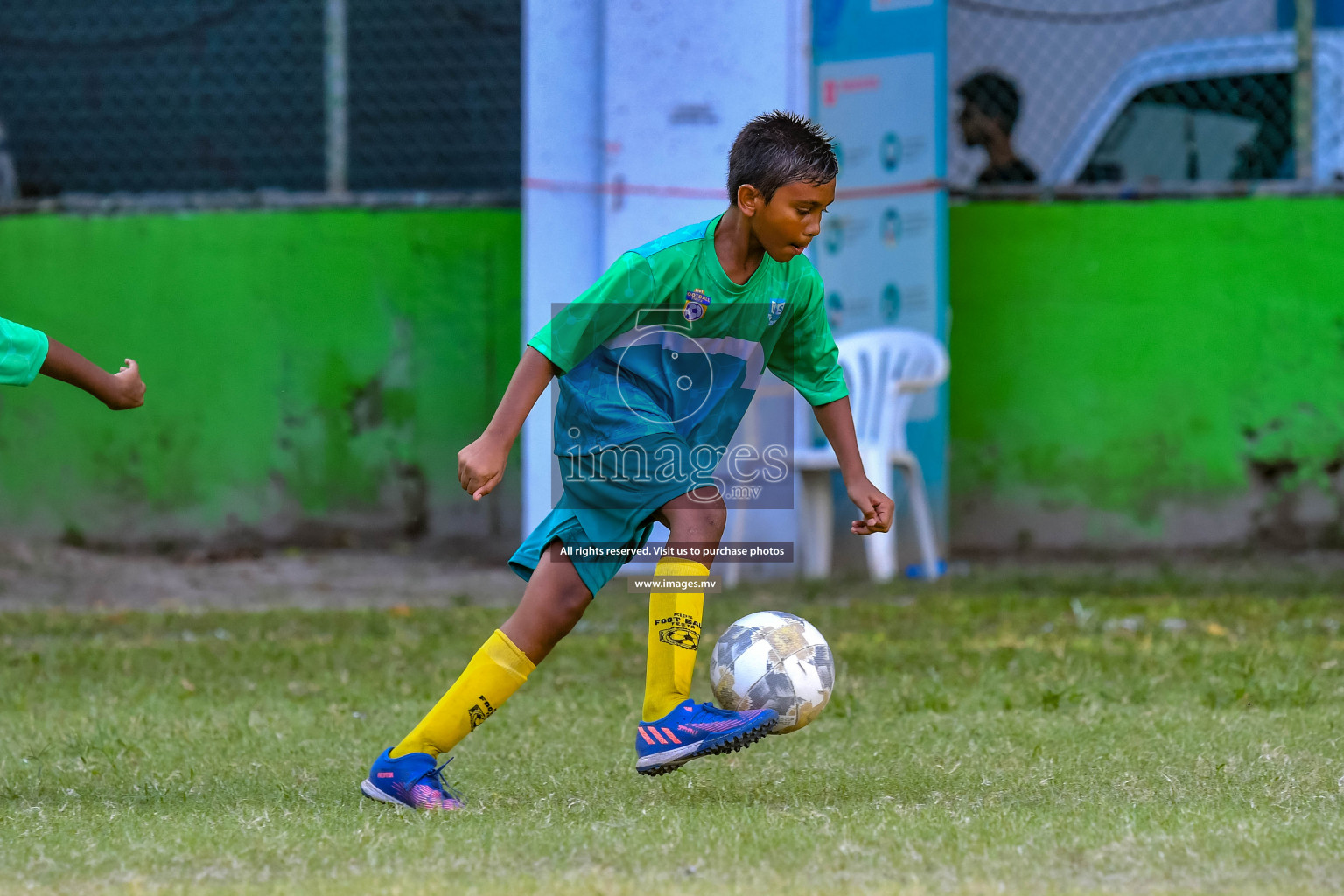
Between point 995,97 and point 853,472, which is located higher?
point 995,97

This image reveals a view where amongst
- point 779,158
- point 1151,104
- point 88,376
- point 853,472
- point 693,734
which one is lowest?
point 693,734

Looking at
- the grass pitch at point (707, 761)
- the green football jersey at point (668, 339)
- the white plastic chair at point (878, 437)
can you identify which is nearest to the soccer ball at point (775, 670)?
the grass pitch at point (707, 761)

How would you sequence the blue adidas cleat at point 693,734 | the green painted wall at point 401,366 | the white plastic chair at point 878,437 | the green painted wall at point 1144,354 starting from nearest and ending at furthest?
1. the blue adidas cleat at point 693,734
2. the white plastic chair at point 878,437
3. the green painted wall at point 1144,354
4. the green painted wall at point 401,366

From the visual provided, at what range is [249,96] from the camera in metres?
8.95

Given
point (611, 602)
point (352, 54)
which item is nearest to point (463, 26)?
point (352, 54)

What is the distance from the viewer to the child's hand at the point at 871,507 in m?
3.58

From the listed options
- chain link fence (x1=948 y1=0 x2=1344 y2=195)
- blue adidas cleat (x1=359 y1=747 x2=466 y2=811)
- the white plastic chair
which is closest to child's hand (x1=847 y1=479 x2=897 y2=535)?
blue adidas cleat (x1=359 y1=747 x2=466 y2=811)

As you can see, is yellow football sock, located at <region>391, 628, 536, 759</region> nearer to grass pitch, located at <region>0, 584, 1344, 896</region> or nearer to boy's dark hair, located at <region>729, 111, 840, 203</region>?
grass pitch, located at <region>0, 584, 1344, 896</region>

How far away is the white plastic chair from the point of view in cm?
764

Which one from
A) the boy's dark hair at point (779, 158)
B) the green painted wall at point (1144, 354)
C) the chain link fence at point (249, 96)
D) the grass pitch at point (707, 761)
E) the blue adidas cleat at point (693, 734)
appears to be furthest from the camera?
the chain link fence at point (249, 96)

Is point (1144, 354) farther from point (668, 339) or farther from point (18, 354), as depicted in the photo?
point (18, 354)

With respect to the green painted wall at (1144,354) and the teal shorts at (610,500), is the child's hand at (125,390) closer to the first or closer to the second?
the teal shorts at (610,500)

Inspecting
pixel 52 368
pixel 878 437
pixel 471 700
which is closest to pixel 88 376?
pixel 52 368

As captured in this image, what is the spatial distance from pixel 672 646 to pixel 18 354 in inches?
58.6
